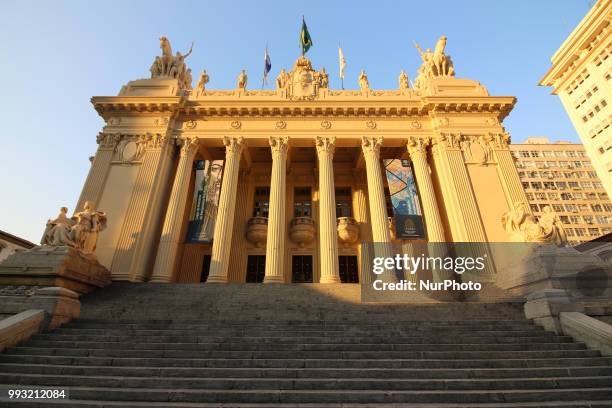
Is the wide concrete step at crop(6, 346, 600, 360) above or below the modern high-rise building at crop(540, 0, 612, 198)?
below

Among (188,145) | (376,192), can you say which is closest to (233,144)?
(188,145)

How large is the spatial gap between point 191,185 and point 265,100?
7236mm

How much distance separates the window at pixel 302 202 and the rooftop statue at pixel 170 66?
1095 centimetres

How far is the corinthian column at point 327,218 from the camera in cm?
1395

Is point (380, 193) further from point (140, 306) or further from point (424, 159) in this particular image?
point (140, 306)

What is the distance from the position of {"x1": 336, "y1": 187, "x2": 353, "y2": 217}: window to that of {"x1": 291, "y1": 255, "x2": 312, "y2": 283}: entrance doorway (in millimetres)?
4062

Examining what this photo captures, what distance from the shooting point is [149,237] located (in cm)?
1492

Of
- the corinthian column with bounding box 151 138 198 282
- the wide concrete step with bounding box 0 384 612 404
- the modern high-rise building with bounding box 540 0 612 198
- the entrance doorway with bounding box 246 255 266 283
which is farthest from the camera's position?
the modern high-rise building with bounding box 540 0 612 198

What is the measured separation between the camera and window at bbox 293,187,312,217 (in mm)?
20125

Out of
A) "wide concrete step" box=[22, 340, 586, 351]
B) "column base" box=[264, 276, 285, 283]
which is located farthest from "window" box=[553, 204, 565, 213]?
"wide concrete step" box=[22, 340, 586, 351]

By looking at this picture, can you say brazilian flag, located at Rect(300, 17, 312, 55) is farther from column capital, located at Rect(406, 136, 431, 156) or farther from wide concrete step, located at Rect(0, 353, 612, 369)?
wide concrete step, located at Rect(0, 353, 612, 369)

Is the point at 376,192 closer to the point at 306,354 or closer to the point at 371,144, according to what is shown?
the point at 371,144

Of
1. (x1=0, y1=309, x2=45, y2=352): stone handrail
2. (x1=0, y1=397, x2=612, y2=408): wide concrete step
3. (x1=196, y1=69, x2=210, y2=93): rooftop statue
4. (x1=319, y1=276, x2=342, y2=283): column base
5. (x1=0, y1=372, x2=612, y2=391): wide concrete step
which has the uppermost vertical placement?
(x1=196, y1=69, x2=210, y2=93): rooftop statue

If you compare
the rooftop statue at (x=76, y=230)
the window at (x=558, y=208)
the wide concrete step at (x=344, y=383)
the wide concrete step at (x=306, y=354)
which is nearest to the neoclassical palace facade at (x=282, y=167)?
the rooftop statue at (x=76, y=230)
